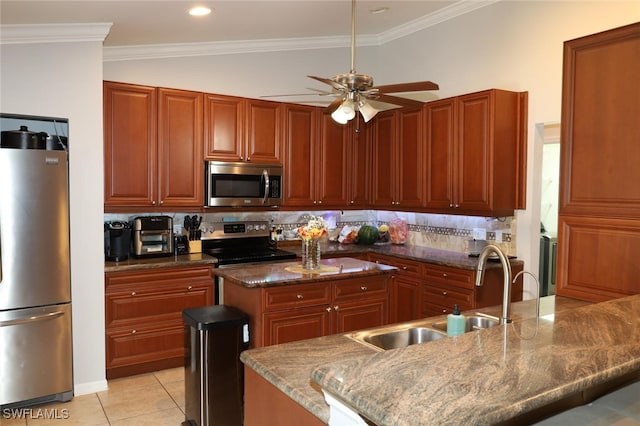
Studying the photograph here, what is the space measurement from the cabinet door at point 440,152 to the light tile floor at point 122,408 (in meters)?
2.84

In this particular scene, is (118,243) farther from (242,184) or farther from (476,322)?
(476,322)

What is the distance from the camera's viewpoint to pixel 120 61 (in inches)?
178

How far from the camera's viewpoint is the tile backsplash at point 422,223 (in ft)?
15.0

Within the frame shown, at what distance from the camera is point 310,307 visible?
3445 millimetres

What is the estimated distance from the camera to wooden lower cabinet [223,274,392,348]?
3201mm

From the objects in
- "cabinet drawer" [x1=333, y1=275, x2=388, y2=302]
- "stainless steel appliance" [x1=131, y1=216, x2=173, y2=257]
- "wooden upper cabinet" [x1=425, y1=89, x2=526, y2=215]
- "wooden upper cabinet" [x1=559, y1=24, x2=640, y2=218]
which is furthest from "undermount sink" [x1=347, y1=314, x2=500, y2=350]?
"stainless steel appliance" [x1=131, y1=216, x2=173, y2=257]

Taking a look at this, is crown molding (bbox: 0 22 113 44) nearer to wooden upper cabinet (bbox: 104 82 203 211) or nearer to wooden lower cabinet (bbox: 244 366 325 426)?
wooden upper cabinet (bbox: 104 82 203 211)

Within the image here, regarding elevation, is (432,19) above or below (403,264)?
above

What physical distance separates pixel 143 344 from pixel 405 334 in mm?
2642

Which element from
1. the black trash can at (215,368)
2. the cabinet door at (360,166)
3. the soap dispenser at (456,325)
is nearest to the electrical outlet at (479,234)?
the cabinet door at (360,166)

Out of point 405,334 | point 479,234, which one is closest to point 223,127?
point 479,234

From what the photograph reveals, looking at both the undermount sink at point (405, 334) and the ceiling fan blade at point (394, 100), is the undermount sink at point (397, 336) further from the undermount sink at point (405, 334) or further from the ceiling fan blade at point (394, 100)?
→ the ceiling fan blade at point (394, 100)

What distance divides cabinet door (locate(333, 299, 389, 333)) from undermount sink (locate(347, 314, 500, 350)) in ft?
4.19

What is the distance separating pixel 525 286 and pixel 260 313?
97.4 inches
